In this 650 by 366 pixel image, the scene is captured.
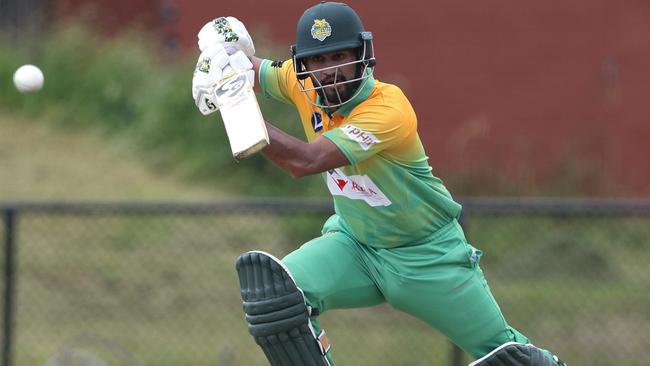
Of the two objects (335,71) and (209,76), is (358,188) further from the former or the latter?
(209,76)

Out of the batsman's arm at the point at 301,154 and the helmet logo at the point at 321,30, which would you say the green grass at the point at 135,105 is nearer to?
the helmet logo at the point at 321,30

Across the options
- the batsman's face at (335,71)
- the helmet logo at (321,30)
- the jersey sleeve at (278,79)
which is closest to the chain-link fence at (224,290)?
the jersey sleeve at (278,79)

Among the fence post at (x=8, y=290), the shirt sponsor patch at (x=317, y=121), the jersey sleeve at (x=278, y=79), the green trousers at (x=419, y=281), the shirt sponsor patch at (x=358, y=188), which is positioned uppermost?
the jersey sleeve at (x=278, y=79)

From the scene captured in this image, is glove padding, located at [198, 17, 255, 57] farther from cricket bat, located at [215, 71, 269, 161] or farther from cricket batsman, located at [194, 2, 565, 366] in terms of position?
cricket bat, located at [215, 71, 269, 161]

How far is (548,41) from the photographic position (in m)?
11.9

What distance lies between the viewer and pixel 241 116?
4.50m

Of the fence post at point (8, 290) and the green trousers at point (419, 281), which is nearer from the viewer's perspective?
the green trousers at point (419, 281)

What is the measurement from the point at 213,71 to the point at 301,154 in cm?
51

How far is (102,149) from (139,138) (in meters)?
0.38

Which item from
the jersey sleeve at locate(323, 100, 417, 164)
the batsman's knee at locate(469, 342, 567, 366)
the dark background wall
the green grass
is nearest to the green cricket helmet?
the jersey sleeve at locate(323, 100, 417, 164)

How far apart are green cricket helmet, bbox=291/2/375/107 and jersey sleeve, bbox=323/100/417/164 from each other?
16cm

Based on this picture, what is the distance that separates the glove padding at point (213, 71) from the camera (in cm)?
484

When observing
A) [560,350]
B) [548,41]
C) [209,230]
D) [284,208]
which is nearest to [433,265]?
[284,208]

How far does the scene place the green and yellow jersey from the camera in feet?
16.3
